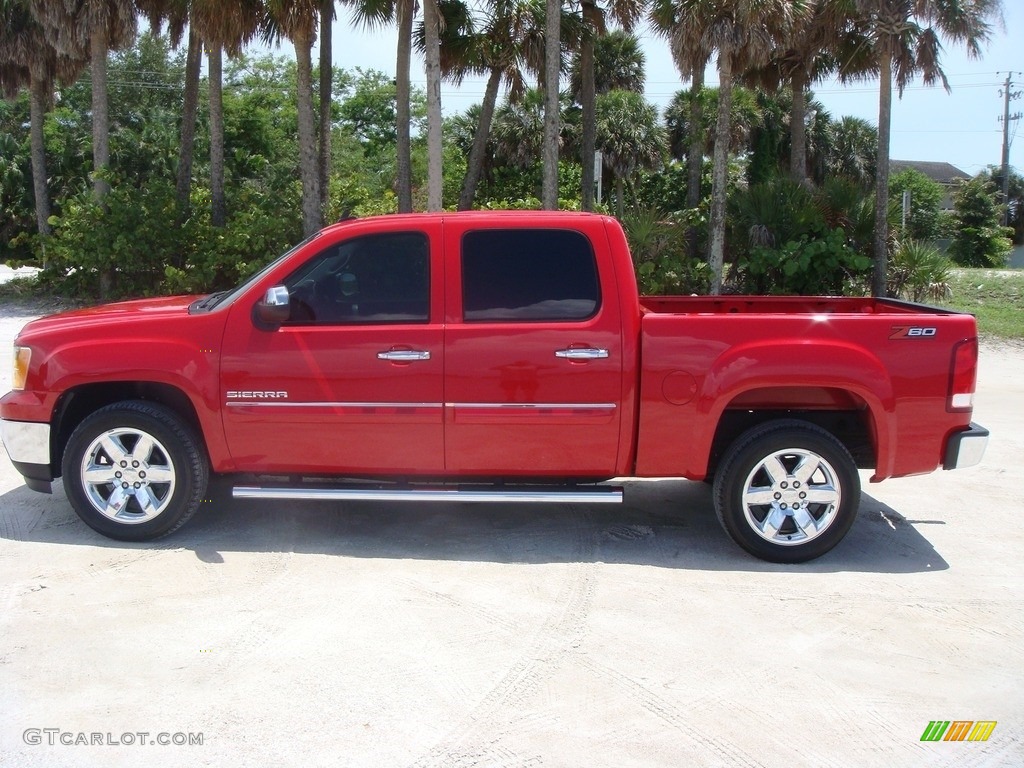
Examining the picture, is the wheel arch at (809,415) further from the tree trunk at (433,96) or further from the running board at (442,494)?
the tree trunk at (433,96)

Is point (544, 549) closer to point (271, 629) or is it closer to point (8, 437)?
point (271, 629)

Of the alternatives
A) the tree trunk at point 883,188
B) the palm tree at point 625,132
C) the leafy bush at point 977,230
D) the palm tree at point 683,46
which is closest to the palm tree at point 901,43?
the tree trunk at point 883,188

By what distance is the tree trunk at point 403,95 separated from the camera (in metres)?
17.9

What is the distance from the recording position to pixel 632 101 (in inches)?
1374

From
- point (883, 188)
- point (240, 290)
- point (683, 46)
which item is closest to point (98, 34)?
point (683, 46)

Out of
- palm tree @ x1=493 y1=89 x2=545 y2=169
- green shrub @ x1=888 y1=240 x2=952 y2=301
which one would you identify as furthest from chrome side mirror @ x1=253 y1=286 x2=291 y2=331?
palm tree @ x1=493 y1=89 x2=545 y2=169

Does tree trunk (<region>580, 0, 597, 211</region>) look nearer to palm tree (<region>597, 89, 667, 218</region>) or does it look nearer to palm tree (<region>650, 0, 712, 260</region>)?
palm tree (<region>650, 0, 712, 260</region>)

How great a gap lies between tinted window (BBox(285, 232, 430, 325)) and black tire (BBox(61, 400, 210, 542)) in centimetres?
99

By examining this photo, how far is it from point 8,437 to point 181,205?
1538cm

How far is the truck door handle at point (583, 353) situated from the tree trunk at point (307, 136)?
45.1ft

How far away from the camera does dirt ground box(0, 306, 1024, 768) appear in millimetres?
3641

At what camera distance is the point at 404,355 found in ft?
17.8

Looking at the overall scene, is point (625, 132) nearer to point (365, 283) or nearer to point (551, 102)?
point (551, 102)

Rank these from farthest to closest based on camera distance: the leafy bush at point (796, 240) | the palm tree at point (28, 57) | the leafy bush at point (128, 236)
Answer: the palm tree at point (28, 57), the leafy bush at point (128, 236), the leafy bush at point (796, 240)
